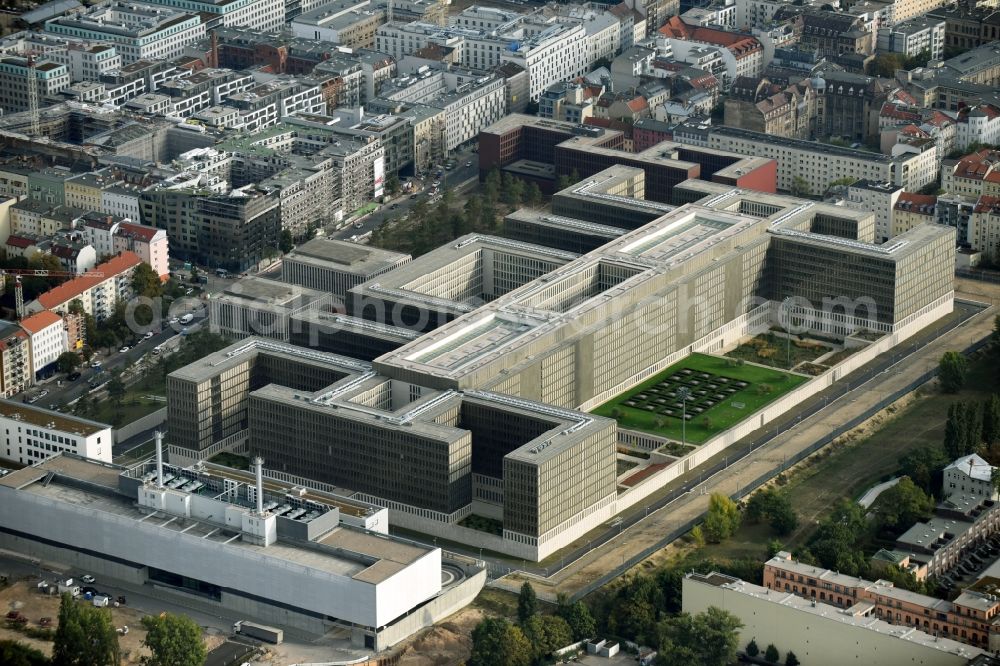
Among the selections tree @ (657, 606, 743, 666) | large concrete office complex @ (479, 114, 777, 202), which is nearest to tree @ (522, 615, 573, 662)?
tree @ (657, 606, 743, 666)

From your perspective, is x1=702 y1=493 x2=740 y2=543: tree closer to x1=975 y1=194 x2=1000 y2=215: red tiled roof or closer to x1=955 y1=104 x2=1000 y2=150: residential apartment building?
x1=975 y1=194 x2=1000 y2=215: red tiled roof

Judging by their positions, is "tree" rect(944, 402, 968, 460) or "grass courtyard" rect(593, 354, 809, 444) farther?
"grass courtyard" rect(593, 354, 809, 444)

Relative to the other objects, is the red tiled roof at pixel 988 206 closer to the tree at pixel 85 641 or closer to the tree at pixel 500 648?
the tree at pixel 500 648

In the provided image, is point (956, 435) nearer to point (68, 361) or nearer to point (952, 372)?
point (952, 372)

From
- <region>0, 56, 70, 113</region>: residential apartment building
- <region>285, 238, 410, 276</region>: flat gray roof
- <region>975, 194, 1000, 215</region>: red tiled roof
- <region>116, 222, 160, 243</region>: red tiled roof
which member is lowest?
<region>975, 194, 1000, 215</region>: red tiled roof

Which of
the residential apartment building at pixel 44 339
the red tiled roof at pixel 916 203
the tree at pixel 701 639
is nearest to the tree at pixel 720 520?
the tree at pixel 701 639

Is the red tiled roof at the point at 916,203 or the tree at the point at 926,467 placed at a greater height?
the red tiled roof at the point at 916,203

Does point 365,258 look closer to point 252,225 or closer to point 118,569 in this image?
point 252,225
